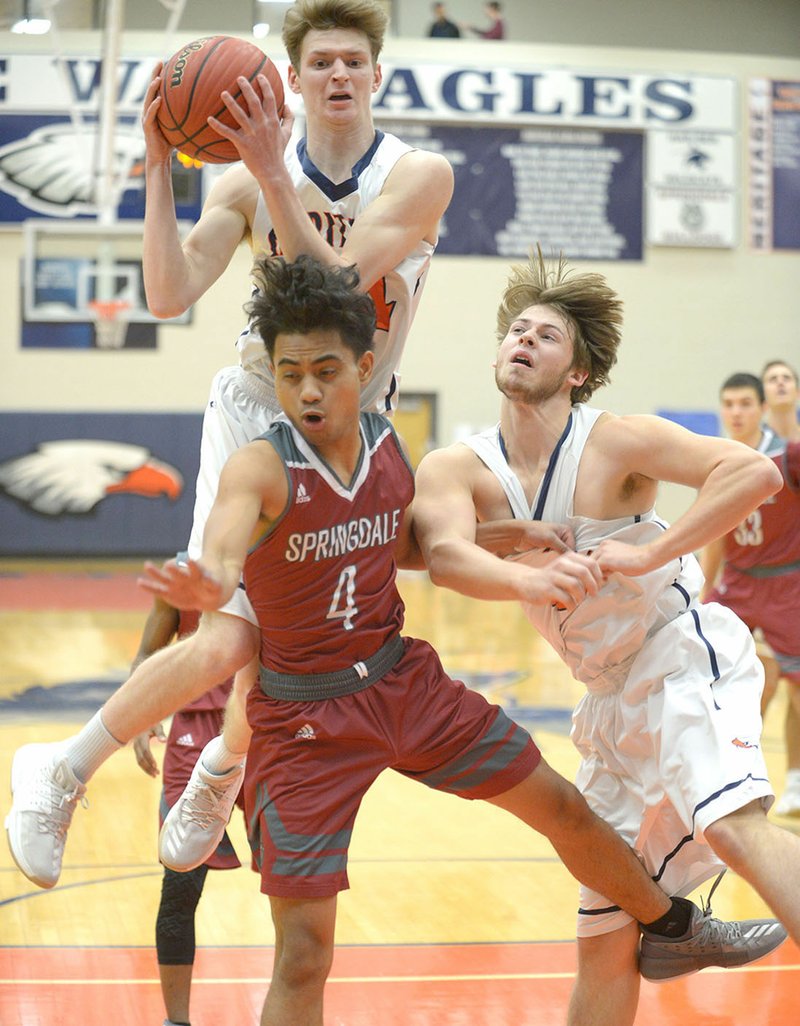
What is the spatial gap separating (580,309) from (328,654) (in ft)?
4.04

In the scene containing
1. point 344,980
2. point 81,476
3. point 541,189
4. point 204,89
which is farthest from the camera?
point 541,189

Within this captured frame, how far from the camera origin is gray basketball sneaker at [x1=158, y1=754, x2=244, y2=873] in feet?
13.3

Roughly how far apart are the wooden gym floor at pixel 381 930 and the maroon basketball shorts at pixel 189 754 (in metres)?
0.53

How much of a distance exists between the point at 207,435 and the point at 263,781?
1.09 m

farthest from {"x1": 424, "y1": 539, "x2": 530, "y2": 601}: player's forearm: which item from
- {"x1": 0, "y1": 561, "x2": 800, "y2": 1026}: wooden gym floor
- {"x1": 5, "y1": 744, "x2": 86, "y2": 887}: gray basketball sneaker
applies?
{"x1": 0, "y1": 561, "x2": 800, "y2": 1026}: wooden gym floor

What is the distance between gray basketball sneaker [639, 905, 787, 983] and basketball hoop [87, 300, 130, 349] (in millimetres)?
13769

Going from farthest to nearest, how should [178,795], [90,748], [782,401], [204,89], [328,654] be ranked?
[782,401] < [178,795] < [90,748] < [204,89] < [328,654]

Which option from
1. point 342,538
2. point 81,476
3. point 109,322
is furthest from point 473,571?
point 81,476

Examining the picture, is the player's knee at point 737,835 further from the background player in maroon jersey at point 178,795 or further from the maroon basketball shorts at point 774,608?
the maroon basketball shorts at point 774,608

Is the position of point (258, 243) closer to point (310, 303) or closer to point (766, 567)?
point (310, 303)

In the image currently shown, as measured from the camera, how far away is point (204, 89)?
11.9 feet

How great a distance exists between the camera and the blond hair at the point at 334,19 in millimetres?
3838

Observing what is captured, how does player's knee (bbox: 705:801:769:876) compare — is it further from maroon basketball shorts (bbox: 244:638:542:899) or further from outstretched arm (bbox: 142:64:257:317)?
outstretched arm (bbox: 142:64:257:317)

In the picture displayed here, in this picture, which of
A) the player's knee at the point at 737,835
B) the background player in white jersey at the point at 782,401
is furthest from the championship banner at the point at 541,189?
the player's knee at the point at 737,835
